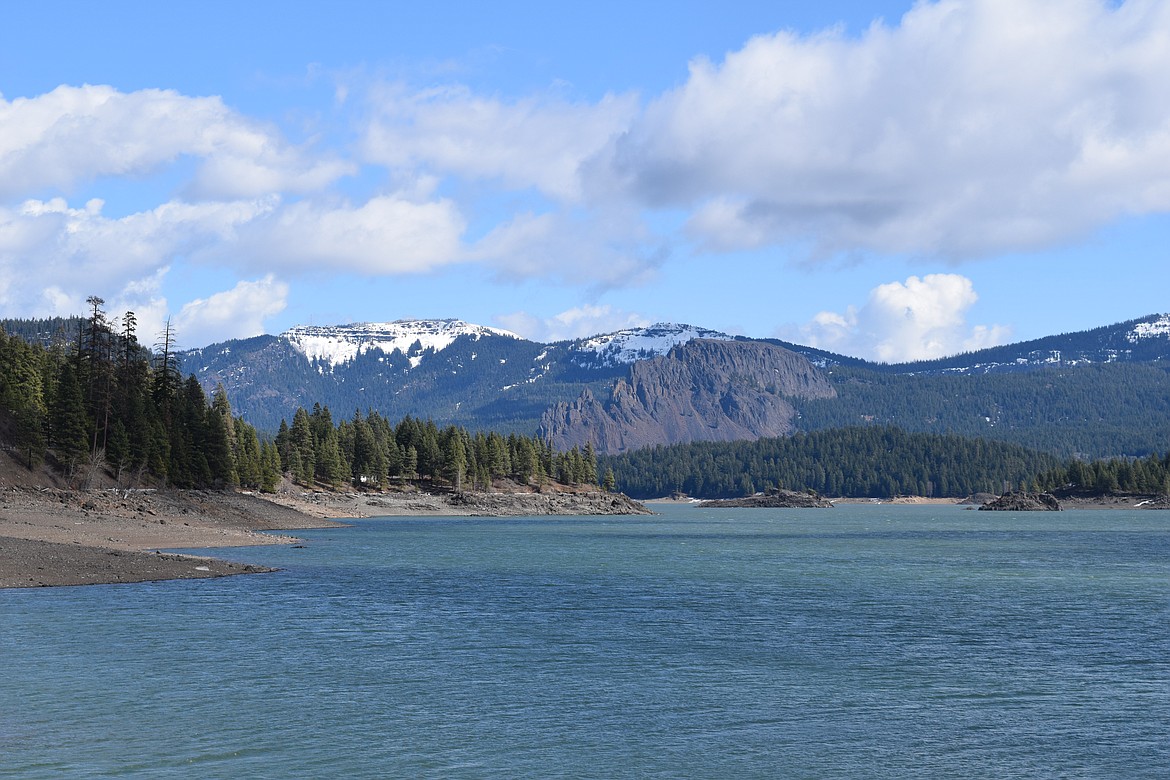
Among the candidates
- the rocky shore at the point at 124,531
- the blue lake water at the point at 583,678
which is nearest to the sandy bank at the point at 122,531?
the rocky shore at the point at 124,531

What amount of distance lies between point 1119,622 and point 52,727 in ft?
141

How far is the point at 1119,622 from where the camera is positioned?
51.0 m

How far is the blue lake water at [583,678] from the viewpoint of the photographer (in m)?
26.7

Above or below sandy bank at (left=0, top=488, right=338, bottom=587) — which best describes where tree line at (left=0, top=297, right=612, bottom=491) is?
above

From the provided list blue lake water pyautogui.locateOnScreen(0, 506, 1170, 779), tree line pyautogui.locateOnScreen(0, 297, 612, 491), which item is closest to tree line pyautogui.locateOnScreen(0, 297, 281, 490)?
tree line pyautogui.locateOnScreen(0, 297, 612, 491)

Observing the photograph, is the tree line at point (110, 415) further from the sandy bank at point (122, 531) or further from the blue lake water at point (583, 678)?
the blue lake water at point (583, 678)

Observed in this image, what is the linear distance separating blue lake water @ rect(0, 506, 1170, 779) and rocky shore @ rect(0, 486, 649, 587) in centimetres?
379

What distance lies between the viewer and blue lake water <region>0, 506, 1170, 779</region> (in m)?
26.7

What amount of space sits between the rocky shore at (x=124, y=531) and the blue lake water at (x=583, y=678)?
3789 millimetres

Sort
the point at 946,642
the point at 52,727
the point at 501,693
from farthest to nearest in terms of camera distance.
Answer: the point at 946,642
the point at 501,693
the point at 52,727

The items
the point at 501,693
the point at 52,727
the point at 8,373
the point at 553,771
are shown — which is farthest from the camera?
the point at 8,373

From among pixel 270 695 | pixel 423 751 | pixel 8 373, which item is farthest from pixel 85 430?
pixel 423 751

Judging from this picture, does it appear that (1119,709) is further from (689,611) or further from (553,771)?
(689,611)

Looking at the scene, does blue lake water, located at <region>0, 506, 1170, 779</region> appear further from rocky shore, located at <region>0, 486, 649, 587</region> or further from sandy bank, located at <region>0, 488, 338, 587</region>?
sandy bank, located at <region>0, 488, 338, 587</region>
